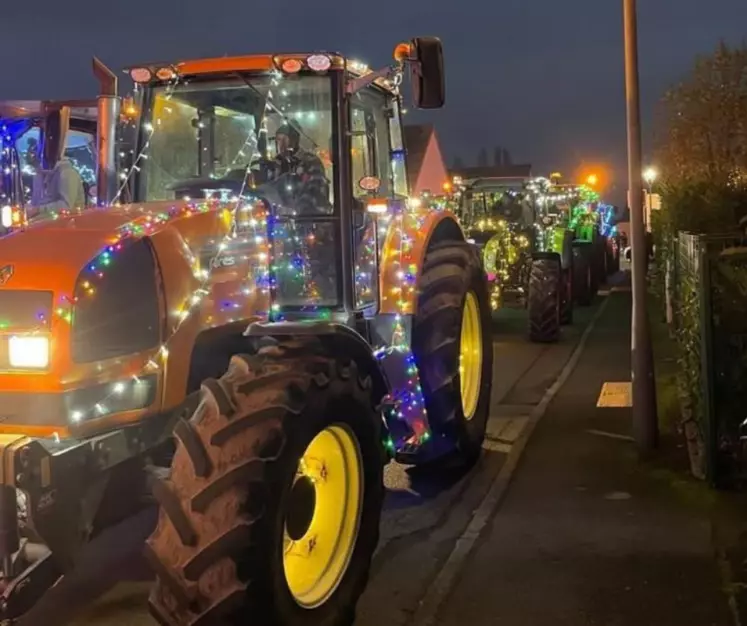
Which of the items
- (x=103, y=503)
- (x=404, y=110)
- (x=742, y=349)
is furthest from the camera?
(x=404, y=110)

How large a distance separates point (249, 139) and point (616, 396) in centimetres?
549

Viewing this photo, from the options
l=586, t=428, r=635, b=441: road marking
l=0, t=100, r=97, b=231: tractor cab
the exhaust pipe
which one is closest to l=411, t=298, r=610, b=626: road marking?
l=586, t=428, r=635, b=441: road marking

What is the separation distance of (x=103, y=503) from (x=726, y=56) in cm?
2153

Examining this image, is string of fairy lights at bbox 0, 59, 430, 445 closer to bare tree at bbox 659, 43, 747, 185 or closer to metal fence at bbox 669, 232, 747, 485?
metal fence at bbox 669, 232, 747, 485

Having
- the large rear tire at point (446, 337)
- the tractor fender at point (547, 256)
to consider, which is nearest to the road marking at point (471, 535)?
the large rear tire at point (446, 337)

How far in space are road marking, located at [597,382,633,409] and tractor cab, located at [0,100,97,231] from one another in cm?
505

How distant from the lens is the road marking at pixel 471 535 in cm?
500

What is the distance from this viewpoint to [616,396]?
9.98 metres

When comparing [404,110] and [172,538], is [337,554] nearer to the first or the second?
[172,538]

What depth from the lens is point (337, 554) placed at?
480 centimetres

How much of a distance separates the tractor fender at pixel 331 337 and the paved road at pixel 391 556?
39.7 inches

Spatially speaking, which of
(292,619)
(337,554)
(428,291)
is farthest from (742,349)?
(292,619)

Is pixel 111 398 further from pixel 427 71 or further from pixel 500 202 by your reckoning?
pixel 500 202

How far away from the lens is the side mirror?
573 cm
